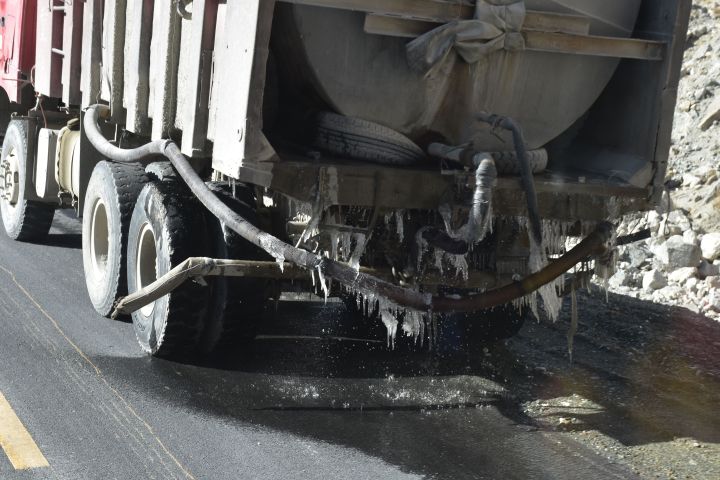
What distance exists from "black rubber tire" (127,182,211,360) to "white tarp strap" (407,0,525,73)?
1646 millimetres

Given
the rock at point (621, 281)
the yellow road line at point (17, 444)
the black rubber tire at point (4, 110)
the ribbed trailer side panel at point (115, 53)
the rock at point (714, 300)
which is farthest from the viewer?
the black rubber tire at point (4, 110)

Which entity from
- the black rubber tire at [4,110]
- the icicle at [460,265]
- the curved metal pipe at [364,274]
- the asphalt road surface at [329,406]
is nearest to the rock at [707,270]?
the asphalt road surface at [329,406]

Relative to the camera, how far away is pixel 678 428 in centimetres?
551

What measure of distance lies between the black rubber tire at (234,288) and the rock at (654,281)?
3.94 metres

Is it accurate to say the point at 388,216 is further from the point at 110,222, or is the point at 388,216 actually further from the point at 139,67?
the point at 110,222

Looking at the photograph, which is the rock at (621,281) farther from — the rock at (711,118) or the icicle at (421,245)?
the icicle at (421,245)

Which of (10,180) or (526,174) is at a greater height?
(526,174)

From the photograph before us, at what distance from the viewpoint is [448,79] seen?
18.1ft

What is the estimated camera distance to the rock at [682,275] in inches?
341

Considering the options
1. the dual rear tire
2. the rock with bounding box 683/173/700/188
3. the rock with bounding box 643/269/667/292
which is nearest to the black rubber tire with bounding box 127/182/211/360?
the dual rear tire

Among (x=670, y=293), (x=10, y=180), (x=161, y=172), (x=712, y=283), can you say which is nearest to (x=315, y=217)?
(x=161, y=172)

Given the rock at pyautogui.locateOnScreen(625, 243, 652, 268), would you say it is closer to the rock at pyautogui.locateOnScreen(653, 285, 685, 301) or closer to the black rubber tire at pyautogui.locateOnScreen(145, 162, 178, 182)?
the rock at pyautogui.locateOnScreen(653, 285, 685, 301)

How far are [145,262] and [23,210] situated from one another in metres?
3.10

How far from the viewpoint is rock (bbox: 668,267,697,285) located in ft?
28.4
